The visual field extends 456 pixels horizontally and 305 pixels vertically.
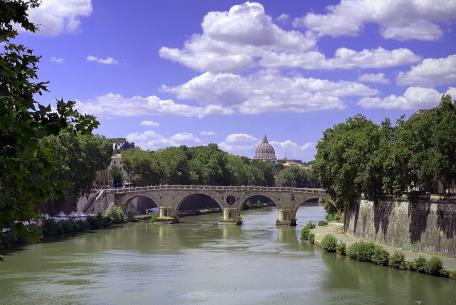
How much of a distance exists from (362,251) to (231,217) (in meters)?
26.2

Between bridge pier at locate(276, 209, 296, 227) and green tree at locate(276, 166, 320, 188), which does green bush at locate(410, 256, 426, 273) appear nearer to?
bridge pier at locate(276, 209, 296, 227)

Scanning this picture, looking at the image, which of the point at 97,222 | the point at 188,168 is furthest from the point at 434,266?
the point at 188,168

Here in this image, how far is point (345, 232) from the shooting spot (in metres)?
41.0

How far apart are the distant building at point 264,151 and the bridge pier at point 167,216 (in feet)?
408

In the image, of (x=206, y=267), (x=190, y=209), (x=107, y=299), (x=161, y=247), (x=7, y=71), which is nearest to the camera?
(x=7, y=71)

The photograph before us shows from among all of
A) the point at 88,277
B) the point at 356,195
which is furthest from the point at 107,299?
the point at 356,195

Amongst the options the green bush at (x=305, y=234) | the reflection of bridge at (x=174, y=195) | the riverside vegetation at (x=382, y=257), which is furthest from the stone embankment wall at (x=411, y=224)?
the reflection of bridge at (x=174, y=195)

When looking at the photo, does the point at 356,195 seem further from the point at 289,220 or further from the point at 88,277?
the point at 88,277

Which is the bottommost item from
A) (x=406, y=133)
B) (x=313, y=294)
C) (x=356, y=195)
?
(x=313, y=294)

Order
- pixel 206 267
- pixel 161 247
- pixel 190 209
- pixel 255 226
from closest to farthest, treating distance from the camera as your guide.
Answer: pixel 206 267 → pixel 161 247 → pixel 255 226 → pixel 190 209

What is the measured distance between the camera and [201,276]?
86.1 ft

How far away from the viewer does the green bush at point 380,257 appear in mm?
28078

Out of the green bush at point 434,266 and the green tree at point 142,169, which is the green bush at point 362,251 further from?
the green tree at point 142,169

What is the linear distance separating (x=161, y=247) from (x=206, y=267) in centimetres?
893
